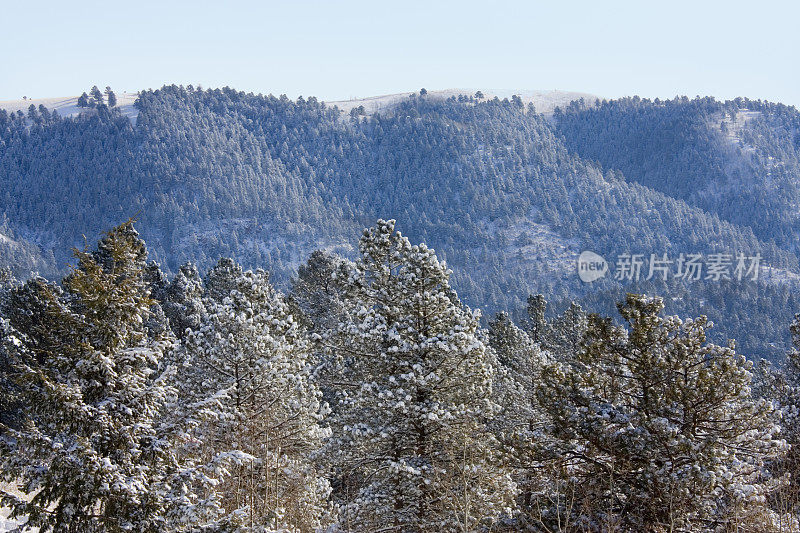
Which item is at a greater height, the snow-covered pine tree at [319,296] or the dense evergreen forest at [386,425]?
the dense evergreen forest at [386,425]

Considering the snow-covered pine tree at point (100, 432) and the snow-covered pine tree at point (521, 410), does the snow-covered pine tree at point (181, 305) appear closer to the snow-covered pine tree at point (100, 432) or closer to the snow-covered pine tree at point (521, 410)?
the snow-covered pine tree at point (521, 410)

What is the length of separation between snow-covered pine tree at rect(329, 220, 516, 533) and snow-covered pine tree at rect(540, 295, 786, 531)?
2472 mm

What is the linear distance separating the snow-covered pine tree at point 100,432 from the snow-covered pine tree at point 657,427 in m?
7.25

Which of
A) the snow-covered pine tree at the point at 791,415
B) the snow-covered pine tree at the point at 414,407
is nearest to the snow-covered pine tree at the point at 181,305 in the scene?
the snow-covered pine tree at the point at 414,407

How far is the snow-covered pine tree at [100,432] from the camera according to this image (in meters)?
10.5

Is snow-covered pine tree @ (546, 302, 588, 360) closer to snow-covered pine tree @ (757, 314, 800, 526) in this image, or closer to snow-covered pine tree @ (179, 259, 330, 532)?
snow-covered pine tree @ (757, 314, 800, 526)

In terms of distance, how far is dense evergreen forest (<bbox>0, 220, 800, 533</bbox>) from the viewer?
1082cm

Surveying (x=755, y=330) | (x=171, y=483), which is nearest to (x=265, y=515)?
(x=171, y=483)

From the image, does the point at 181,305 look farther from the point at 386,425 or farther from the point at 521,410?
the point at 386,425

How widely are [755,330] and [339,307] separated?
5575 inches

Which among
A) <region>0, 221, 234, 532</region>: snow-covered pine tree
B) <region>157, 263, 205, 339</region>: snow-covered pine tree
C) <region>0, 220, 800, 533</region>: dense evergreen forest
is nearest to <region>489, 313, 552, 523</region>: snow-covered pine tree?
<region>0, 220, 800, 533</region>: dense evergreen forest

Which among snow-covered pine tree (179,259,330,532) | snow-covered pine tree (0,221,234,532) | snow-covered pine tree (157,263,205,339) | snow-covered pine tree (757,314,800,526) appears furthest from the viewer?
snow-covered pine tree (157,263,205,339)

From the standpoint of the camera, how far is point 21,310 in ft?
114

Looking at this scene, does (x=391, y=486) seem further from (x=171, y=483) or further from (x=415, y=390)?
(x=171, y=483)
